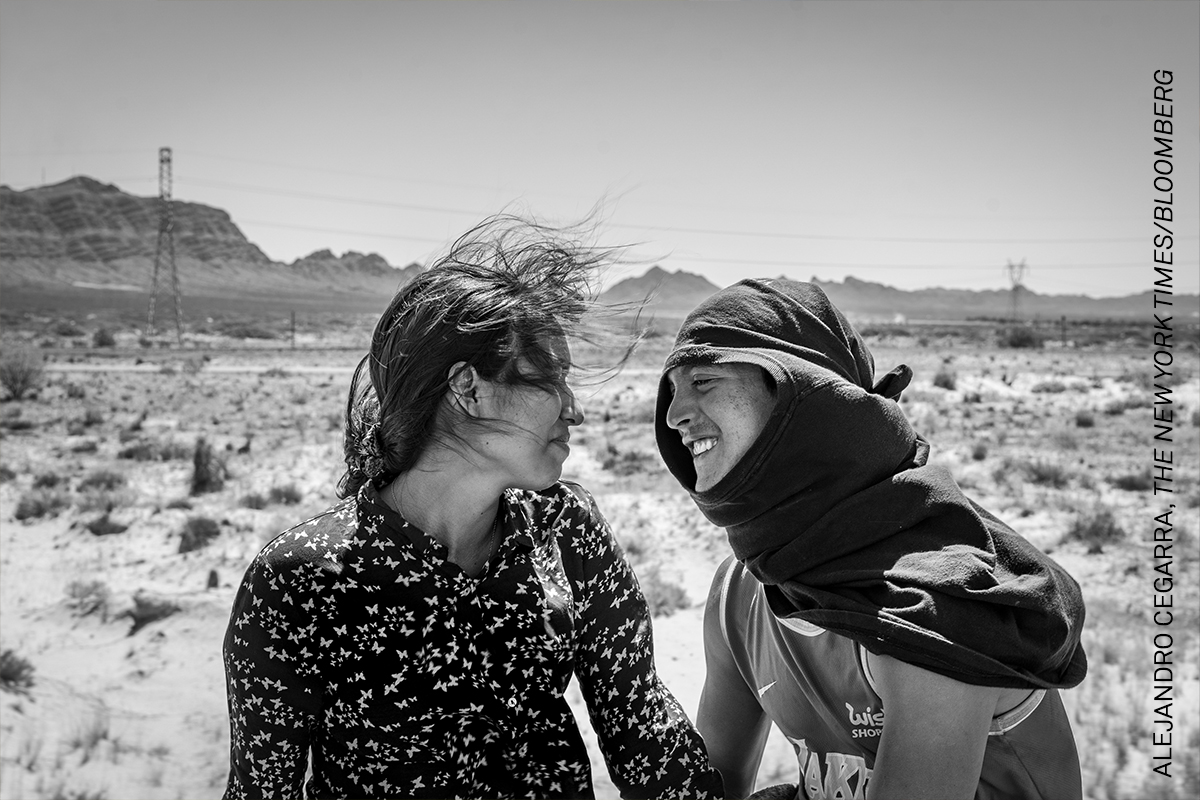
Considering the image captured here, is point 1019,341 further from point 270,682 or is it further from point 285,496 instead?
point 270,682

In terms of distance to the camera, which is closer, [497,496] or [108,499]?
[497,496]

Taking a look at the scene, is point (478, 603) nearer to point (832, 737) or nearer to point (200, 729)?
point (832, 737)

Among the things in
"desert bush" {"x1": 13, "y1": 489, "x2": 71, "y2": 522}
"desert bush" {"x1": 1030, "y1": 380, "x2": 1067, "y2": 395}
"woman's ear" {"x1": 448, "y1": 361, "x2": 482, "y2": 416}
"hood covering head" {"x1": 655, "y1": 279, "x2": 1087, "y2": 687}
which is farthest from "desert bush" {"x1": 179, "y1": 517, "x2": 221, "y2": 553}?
"desert bush" {"x1": 1030, "y1": 380, "x2": 1067, "y2": 395}

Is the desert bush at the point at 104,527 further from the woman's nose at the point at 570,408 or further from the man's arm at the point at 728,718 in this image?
the woman's nose at the point at 570,408

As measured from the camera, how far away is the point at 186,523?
363 inches

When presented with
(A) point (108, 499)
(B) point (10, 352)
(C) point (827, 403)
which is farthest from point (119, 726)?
(B) point (10, 352)

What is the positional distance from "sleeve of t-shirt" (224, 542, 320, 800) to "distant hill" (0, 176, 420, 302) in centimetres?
13107

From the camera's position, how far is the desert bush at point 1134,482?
35.0 ft

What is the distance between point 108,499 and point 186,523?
1.66m

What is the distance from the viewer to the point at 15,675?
5219 millimetres

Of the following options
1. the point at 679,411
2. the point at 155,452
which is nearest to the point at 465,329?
the point at 679,411

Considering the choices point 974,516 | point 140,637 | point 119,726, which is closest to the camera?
point 974,516

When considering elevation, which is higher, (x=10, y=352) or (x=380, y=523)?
(x=380, y=523)

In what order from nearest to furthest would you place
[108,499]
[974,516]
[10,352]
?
1. [974,516]
2. [108,499]
3. [10,352]
